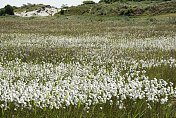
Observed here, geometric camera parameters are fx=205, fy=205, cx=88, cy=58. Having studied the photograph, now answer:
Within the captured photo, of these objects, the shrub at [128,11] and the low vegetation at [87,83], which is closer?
the low vegetation at [87,83]

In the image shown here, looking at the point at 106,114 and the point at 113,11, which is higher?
the point at 113,11

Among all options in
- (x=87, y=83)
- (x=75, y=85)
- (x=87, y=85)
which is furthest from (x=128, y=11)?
(x=75, y=85)

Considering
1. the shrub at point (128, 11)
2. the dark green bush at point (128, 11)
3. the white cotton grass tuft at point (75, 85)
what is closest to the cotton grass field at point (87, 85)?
the white cotton grass tuft at point (75, 85)

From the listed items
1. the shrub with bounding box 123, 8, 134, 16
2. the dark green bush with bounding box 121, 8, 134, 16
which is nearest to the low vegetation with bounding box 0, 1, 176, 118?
the dark green bush with bounding box 121, 8, 134, 16

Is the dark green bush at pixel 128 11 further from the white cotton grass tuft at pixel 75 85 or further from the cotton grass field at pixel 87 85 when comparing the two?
the white cotton grass tuft at pixel 75 85

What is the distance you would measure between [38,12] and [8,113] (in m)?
103

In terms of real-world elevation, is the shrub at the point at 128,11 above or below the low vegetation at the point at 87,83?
above

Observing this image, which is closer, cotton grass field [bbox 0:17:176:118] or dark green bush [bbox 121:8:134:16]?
cotton grass field [bbox 0:17:176:118]

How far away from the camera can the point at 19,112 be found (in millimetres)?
4195

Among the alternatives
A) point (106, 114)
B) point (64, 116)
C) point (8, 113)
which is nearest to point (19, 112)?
point (8, 113)

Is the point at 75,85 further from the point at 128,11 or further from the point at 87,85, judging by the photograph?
the point at 128,11

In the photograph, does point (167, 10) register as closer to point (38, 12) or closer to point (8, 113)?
point (8, 113)

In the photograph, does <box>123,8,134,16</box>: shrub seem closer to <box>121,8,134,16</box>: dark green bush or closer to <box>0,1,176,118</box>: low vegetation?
<box>121,8,134,16</box>: dark green bush

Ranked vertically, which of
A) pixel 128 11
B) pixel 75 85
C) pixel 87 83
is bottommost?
→ pixel 87 83
